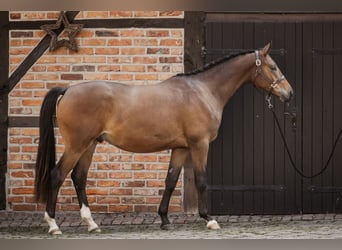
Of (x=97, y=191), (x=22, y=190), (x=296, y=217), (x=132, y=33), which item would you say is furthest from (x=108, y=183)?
(x=296, y=217)

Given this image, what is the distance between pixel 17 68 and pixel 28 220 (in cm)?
145

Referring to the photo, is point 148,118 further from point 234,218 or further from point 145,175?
point 234,218

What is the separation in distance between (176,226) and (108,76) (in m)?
1.64

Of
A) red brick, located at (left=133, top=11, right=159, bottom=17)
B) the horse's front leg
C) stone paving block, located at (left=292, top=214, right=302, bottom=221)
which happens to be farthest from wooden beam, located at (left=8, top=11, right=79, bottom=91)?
stone paving block, located at (left=292, top=214, right=302, bottom=221)

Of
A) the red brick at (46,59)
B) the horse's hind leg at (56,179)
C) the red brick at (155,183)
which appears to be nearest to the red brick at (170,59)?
the red brick at (46,59)

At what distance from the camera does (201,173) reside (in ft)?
27.6

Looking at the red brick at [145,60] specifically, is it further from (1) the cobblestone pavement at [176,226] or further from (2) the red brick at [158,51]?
(1) the cobblestone pavement at [176,226]

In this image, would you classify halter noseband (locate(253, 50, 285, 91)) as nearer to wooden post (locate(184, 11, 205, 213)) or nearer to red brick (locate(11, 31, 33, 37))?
wooden post (locate(184, 11, 205, 213))

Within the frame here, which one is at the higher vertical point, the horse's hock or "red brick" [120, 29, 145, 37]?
"red brick" [120, 29, 145, 37]

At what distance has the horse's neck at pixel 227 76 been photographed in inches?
338

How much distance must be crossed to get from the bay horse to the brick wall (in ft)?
2.80

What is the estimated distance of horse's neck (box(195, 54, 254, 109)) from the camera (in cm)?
859
